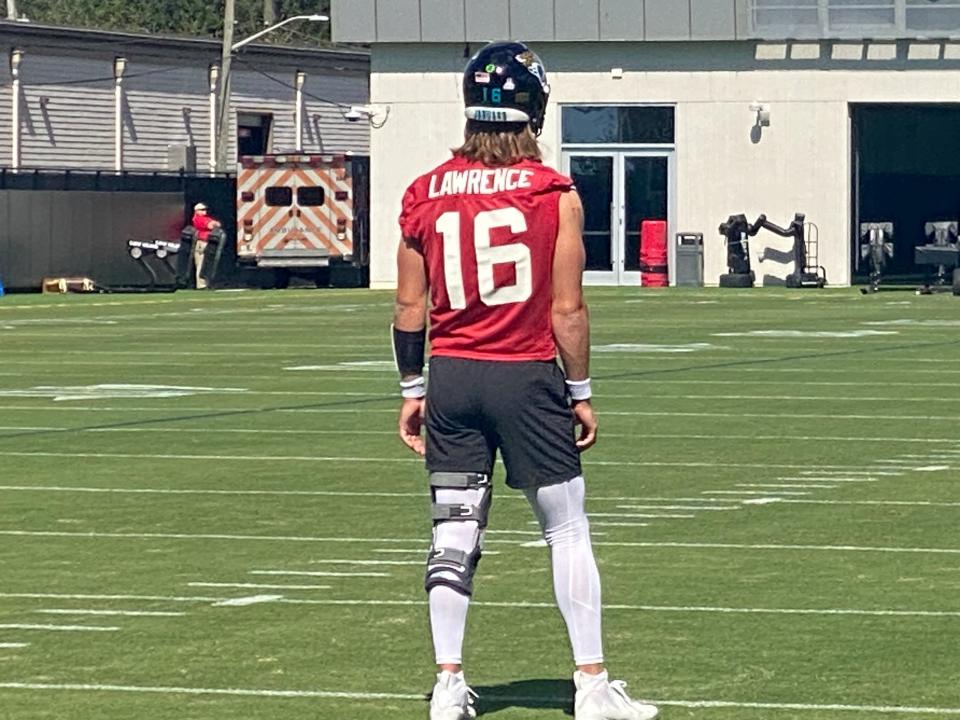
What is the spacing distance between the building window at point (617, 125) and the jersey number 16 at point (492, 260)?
138ft

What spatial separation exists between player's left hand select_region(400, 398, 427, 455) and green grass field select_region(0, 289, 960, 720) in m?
0.81

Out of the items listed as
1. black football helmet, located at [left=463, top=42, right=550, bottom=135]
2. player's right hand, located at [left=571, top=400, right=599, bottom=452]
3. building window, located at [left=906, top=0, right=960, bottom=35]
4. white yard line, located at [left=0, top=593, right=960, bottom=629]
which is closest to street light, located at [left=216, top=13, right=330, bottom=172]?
building window, located at [left=906, top=0, right=960, bottom=35]

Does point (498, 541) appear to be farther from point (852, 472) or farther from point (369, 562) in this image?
point (852, 472)

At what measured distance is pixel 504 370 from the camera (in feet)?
24.3

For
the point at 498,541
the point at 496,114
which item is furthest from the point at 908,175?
the point at 496,114

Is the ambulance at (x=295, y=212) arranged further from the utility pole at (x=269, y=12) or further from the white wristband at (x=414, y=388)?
the utility pole at (x=269, y=12)

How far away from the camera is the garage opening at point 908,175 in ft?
182

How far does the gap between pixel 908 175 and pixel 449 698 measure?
168 ft

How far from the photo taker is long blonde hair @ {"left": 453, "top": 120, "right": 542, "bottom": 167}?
7539 millimetres

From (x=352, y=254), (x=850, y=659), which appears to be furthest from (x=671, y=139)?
(x=850, y=659)

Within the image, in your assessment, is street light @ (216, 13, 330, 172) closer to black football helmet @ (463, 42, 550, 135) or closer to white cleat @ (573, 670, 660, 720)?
black football helmet @ (463, 42, 550, 135)

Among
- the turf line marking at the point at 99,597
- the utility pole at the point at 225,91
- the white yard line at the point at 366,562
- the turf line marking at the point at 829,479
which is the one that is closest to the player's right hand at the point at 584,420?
the turf line marking at the point at 99,597

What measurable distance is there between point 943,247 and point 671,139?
798cm

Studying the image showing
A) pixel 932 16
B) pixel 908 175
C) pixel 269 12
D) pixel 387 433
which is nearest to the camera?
pixel 387 433
